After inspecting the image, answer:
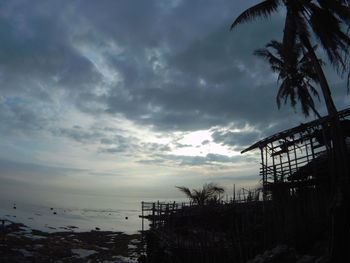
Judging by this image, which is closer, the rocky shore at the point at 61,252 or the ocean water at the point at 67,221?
the rocky shore at the point at 61,252

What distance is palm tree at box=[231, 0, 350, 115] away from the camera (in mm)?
11117

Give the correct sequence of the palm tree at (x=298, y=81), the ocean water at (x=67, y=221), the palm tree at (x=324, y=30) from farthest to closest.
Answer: the ocean water at (x=67, y=221), the palm tree at (x=298, y=81), the palm tree at (x=324, y=30)

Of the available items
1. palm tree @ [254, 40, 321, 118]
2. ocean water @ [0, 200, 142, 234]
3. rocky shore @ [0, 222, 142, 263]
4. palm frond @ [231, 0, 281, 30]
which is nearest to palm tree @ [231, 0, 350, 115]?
palm frond @ [231, 0, 281, 30]

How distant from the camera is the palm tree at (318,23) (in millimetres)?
11117

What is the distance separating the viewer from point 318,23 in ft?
37.9

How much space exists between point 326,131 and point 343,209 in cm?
821

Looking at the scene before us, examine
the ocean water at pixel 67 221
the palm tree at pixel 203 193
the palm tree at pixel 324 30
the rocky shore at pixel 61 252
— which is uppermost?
the palm tree at pixel 324 30

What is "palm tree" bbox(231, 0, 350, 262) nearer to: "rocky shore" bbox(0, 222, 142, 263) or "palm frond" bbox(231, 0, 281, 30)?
"palm frond" bbox(231, 0, 281, 30)

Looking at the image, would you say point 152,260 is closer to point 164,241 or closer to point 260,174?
point 164,241

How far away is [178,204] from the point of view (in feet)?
63.0

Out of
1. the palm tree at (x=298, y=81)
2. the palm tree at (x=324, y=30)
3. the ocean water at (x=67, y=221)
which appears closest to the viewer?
the palm tree at (x=324, y=30)

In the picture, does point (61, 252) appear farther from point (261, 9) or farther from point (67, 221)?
point (67, 221)

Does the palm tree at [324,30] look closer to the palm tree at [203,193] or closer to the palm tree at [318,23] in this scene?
the palm tree at [318,23]

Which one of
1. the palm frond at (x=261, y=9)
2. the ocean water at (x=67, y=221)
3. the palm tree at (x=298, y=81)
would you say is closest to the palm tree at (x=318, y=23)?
the palm frond at (x=261, y=9)
